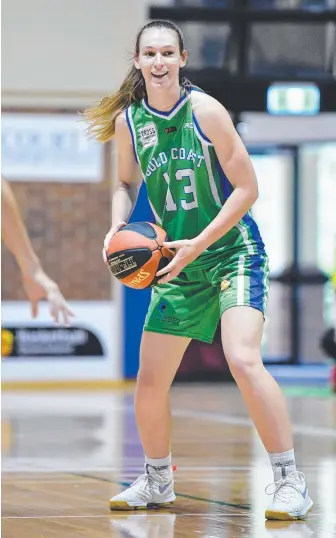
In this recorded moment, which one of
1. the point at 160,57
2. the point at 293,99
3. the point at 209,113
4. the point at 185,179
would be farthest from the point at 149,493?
the point at 293,99

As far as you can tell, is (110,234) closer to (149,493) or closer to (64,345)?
(149,493)

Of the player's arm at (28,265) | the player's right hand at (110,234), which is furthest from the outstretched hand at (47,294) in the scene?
the player's right hand at (110,234)

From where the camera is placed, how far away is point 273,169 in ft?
55.5

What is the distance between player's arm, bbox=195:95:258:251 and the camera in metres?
4.64

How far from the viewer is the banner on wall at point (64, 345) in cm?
1419

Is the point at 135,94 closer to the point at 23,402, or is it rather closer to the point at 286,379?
the point at 23,402

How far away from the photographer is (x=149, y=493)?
16.6 ft

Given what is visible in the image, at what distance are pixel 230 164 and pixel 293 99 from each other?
10.2 metres

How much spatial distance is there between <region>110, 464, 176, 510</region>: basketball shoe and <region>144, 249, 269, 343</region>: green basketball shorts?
24.4 inches

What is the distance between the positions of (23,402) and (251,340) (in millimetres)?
7537

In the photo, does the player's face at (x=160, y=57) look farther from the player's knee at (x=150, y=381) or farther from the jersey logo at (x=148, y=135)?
the player's knee at (x=150, y=381)

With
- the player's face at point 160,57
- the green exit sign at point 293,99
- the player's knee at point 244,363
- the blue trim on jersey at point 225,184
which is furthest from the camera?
the green exit sign at point 293,99

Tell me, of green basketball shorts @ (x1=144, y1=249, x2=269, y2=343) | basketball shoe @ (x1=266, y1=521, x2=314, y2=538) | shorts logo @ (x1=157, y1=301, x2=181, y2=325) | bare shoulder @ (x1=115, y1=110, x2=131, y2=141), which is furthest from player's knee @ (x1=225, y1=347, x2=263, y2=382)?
bare shoulder @ (x1=115, y1=110, x2=131, y2=141)

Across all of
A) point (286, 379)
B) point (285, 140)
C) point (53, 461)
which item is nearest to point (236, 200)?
point (53, 461)
